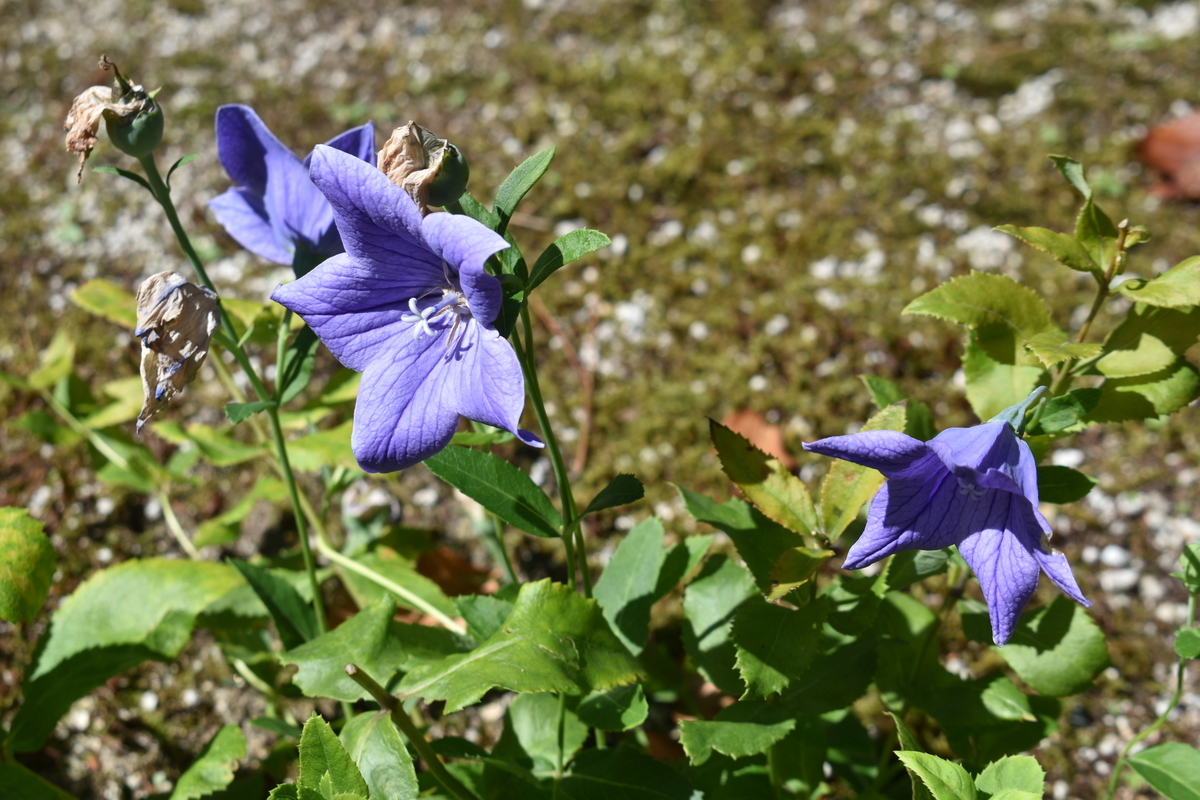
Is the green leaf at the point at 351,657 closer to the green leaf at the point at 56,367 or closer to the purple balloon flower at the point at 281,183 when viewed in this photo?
the purple balloon flower at the point at 281,183

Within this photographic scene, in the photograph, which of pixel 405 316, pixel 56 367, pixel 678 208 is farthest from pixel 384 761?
pixel 678 208

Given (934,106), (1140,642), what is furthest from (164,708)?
(934,106)

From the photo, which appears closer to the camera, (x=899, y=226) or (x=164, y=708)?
(x=164, y=708)

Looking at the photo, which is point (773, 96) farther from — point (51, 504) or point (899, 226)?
point (51, 504)

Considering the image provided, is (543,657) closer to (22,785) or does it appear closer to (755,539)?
(755,539)

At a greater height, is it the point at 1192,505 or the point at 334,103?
the point at 334,103

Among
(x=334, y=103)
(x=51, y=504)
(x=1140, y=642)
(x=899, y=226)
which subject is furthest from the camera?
(x=334, y=103)

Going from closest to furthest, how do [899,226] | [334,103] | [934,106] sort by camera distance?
[899,226], [934,106], [334,103]
